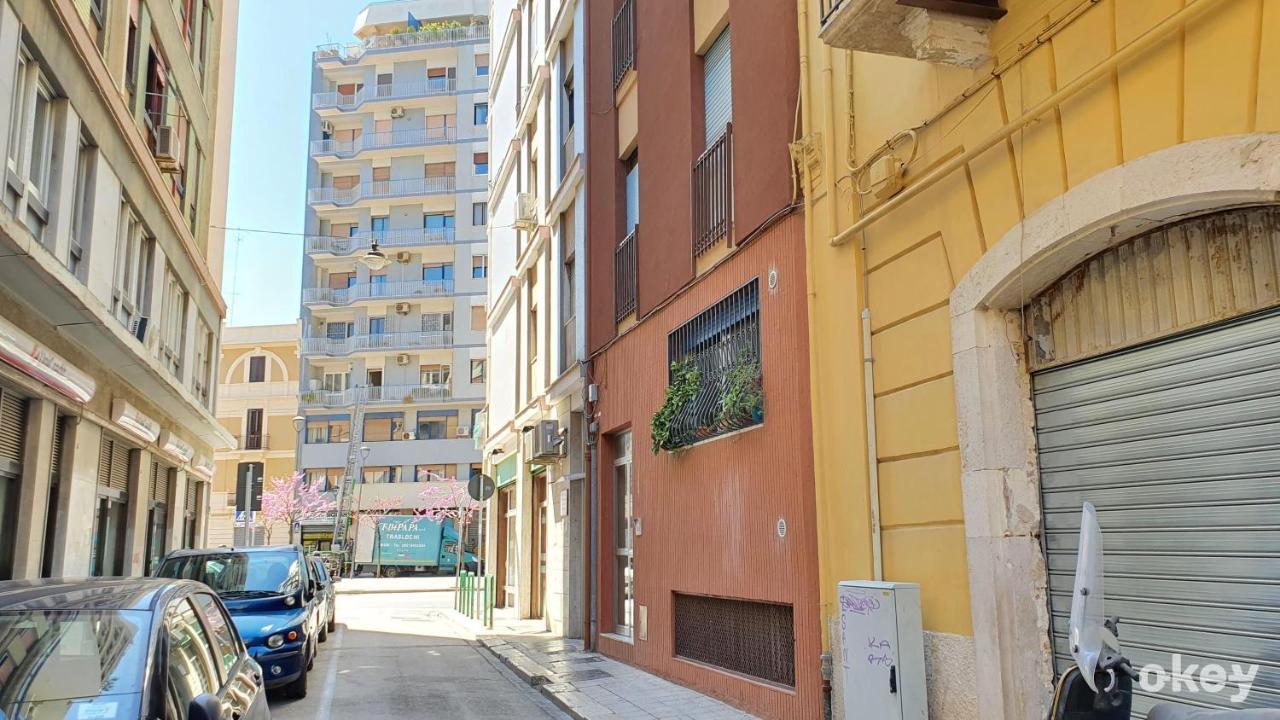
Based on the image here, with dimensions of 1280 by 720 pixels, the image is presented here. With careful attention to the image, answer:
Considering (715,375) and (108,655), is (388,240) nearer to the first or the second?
(715,375)

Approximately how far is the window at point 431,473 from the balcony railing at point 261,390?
30.0 ft

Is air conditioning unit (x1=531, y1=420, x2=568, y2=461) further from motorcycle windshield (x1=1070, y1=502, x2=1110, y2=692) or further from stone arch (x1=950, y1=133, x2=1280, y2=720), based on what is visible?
motorcycle windshield (x1=1070, y1=502, x2=1110, y2=692)

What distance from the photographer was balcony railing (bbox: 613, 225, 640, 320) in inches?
547

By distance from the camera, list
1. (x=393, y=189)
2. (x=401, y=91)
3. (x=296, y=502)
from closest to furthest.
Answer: (x=296, y=502) → (x=393, y=189) → (x=401, y=91)

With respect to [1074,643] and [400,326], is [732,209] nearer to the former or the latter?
[1074,643]

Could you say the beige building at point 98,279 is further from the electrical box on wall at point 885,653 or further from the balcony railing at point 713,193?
the electrical box on wall at point 885,653

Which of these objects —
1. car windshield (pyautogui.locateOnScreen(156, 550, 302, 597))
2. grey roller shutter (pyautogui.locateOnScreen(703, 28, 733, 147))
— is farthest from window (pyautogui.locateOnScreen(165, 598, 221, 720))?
grey roller shutter (pyautogui.locateOnScreen(703, 28, 733, 147))

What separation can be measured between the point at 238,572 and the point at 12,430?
9.89ft

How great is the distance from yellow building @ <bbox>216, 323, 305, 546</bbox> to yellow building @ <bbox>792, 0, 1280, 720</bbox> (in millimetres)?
54828

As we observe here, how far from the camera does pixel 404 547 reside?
50688 mm

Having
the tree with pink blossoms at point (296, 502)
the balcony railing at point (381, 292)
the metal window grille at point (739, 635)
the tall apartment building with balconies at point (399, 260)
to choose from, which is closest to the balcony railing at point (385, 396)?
the tall apartment building with balconies at point (399, 260)

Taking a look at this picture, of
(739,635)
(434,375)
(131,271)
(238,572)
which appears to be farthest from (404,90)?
(739,635)

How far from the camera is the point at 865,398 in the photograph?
7.51 meters

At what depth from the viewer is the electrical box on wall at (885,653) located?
643 centimetres
